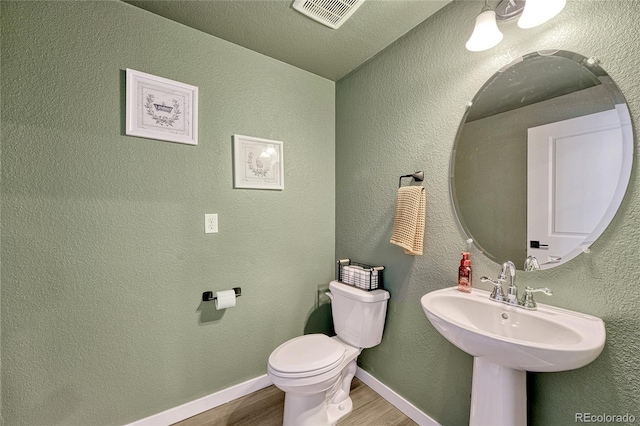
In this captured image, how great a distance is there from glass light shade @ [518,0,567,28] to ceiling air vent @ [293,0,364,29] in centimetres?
74

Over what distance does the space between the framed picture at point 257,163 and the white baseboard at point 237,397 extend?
135 centimetres

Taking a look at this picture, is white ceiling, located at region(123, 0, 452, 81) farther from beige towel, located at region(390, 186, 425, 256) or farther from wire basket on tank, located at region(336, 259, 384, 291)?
wire basket on tank, located at region(336, 259, 384, 291)

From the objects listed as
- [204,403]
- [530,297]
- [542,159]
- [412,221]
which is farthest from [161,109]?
[530,297]

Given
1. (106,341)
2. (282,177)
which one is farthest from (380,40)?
(106,341)

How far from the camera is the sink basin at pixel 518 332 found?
792 mm

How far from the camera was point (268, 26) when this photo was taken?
1.54 meters

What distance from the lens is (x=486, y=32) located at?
3.79 feet

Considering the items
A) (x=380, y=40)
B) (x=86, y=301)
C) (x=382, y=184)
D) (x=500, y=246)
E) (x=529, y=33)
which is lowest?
(x=86, y=301)

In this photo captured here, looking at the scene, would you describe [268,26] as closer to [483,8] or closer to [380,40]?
[380,40]

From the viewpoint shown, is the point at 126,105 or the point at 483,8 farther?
the point at 126,105

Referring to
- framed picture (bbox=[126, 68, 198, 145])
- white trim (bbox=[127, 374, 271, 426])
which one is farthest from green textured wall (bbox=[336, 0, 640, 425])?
framed picture (bbox=[126, 68, 198, 145])

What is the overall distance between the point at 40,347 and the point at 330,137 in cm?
209

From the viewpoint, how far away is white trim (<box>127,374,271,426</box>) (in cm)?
149

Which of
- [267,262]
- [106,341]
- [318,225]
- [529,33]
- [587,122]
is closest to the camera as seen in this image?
[587,122]
